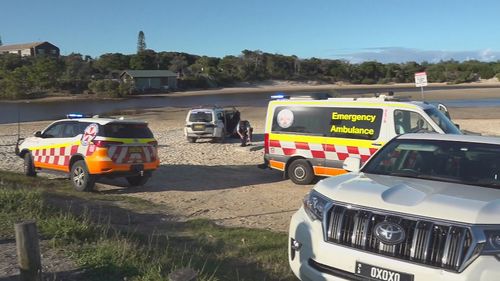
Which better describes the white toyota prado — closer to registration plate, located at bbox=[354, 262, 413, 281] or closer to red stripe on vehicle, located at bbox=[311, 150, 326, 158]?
registration plate, located at bbox=[354, 262, 413, 281]

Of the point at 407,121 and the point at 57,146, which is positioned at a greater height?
the point at 407,121

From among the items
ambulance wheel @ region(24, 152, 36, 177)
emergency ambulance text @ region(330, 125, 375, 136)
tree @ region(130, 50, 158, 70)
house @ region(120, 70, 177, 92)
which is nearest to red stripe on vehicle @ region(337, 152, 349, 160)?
emergency ambulance text @ region(330, 125, 375, 136)

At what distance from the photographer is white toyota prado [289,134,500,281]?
12.5ft

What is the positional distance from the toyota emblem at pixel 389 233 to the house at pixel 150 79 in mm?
112021

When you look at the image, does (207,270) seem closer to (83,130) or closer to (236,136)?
(83,130)

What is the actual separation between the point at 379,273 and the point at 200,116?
20.1m

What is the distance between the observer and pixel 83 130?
1268 cm

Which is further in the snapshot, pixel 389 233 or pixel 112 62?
pixel 112 62

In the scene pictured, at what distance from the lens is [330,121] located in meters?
13.0

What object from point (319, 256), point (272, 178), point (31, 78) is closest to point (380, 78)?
point (31, 78)

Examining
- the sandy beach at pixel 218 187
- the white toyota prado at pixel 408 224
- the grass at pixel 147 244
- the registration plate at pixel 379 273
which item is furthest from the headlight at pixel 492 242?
the sandy beach at pixel 218 187

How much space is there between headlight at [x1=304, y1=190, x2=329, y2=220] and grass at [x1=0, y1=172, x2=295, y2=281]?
1.06m

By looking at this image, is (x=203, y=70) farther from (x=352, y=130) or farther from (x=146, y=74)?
(x=352, y=130)

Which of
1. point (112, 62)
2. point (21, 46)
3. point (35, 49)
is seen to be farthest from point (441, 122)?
point (21, 46)
